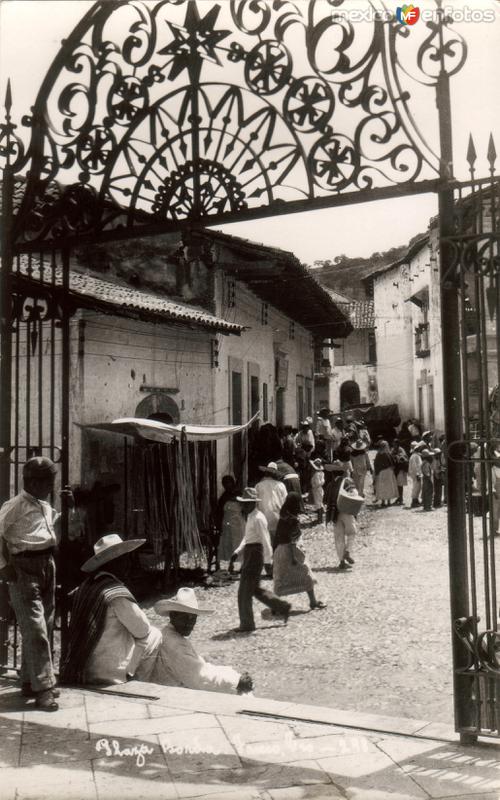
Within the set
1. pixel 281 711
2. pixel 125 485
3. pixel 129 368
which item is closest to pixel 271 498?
pixel 125 485

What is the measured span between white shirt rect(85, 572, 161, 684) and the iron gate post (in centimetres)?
209

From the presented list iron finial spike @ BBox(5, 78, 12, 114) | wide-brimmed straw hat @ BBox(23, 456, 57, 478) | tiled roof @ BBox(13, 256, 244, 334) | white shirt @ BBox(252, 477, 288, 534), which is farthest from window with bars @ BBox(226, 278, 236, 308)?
wide-brimmed straw hat @ BBox(23, 456, 57, 478)

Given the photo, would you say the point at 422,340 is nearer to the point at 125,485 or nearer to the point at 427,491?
the point at 427,491

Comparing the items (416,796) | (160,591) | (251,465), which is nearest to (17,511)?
(416,796)

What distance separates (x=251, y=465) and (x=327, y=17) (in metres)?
11.8

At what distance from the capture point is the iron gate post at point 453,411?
3779mm

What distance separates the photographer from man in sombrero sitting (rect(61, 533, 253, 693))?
16.6 feet

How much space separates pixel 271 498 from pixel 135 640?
626 cm

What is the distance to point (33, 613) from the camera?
462 centimetres

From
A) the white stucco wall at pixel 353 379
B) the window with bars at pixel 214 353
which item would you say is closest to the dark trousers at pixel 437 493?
the window with bars at pixel 214 353

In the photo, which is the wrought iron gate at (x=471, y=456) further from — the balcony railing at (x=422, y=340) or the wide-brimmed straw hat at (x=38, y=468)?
the balcony railing at (x=422, y=340)

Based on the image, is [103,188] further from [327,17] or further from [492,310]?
[492,310]

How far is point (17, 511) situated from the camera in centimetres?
463

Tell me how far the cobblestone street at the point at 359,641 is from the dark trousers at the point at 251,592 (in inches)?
7.6
